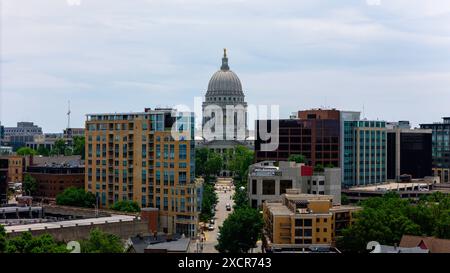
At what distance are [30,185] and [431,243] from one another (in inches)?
619

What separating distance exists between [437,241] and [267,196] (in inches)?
315

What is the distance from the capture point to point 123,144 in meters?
20.2

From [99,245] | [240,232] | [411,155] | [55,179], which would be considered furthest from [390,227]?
[411,155]

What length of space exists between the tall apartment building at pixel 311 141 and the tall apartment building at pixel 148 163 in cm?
846

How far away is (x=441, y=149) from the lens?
33781 mm

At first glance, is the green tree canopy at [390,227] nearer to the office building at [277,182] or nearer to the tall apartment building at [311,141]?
the office building at [277,182]

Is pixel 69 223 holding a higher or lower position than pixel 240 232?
higher

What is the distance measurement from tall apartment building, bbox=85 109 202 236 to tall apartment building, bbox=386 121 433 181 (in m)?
13.9

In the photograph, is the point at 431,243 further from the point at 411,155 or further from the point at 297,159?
the point at 411,155

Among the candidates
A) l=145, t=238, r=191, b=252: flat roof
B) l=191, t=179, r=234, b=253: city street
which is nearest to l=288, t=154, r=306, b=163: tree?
l=191, t=179, r=234, b=253: city street
